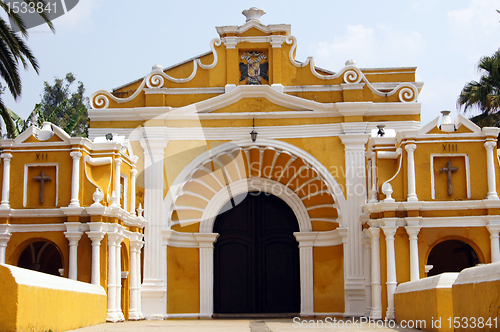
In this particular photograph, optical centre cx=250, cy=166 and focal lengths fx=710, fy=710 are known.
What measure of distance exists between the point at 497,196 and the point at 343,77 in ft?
19.2

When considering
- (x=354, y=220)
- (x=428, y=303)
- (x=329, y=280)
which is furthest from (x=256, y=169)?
(x=428, y=303)

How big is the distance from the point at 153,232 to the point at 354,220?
5.29 metres

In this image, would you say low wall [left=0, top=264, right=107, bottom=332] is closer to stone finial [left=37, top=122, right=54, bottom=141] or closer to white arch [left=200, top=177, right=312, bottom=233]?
stone finial [left=37, top=122, right=54, bottom=141]

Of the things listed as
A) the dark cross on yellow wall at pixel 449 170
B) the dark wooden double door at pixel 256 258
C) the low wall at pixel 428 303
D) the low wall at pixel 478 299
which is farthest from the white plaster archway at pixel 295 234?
the low wall at pixel 478 299

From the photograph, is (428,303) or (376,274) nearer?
(428,303)

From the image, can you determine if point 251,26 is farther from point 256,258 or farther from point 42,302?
point 42,302

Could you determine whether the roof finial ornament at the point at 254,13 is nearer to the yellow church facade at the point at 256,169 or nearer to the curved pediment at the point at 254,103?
the yellow church facade at the point at 256,169

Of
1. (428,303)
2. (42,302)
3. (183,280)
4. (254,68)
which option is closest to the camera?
(42,302)

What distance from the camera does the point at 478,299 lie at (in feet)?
28.5

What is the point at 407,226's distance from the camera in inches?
593

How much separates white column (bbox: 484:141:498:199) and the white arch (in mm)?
5757

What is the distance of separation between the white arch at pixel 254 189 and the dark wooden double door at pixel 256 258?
328mm

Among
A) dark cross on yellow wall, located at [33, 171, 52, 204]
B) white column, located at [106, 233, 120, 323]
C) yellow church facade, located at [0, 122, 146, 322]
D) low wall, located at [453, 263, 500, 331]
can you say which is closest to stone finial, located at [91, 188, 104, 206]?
yellow church facade, located at [0, 122, 146, 322]

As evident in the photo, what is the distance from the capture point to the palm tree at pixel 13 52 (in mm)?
14516
